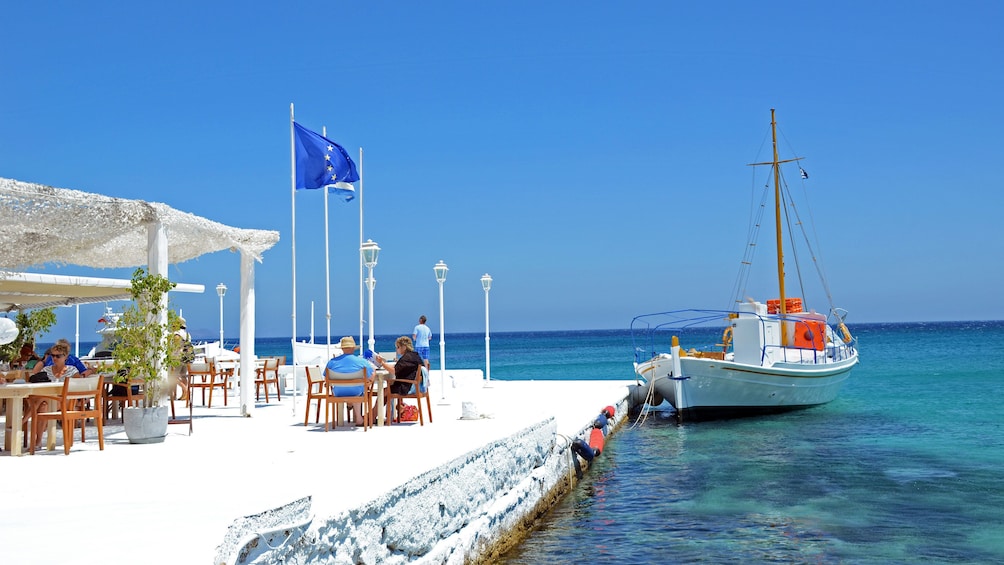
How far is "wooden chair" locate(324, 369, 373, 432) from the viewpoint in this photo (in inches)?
325

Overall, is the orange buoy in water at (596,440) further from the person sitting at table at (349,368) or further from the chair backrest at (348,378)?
the chair backrest at (348,378)

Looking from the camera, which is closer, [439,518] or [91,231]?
[439,518]

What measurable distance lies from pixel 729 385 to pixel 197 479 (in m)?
13.4

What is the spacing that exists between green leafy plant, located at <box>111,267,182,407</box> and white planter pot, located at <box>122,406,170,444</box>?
0.15 m

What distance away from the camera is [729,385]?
17.2 meters

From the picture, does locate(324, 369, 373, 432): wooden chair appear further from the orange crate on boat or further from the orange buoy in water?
the orange crate on boat

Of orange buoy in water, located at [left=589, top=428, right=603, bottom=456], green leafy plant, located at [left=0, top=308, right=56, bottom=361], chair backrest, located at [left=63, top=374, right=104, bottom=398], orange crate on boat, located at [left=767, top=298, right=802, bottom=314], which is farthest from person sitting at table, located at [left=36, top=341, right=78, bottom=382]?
orange crate on boat, located at [left=767, top=298, right=802, bottom=314]

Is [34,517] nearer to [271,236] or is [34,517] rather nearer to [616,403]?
[271,236]

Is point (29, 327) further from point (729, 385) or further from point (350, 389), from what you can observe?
point (729, 385)

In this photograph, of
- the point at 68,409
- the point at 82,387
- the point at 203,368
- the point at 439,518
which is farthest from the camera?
the point at 203,368

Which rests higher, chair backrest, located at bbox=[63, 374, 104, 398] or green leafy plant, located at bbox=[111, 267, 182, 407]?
green leafy plant, located at bbox=[111, 267, 182, 407]

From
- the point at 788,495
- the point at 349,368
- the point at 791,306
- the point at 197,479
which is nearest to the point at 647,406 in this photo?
the point at 791,306

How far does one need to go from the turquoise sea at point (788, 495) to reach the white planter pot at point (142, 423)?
334 cm

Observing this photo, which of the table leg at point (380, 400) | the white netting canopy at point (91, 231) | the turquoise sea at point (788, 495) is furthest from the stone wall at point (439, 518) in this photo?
the white netting canopy at point (91, 231)
